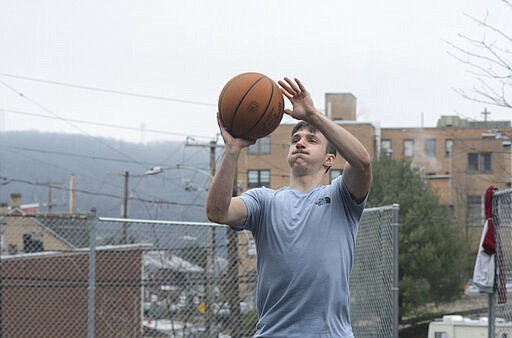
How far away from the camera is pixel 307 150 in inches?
159

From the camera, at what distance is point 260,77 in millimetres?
4043

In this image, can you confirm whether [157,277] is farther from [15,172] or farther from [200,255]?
[15,172]

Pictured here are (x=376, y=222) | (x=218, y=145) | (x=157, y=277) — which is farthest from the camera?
(x=218, y=145)

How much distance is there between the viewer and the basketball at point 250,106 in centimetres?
385

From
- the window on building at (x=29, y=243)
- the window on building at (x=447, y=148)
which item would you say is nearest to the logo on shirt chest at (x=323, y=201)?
the window on building at (x=29, y=243)

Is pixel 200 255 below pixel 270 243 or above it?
below

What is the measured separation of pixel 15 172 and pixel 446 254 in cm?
7427

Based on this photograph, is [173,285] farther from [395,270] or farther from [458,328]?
[458,328]

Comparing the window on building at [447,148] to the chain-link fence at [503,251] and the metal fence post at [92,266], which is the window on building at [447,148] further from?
the chain-link fence at [503,251]

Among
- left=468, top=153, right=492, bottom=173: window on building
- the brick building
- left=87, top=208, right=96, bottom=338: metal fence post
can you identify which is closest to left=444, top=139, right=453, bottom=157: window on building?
the brick building

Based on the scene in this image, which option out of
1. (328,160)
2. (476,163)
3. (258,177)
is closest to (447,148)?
(476,163)

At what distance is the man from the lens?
3.77 m

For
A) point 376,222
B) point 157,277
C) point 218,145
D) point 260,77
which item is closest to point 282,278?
point 260,77

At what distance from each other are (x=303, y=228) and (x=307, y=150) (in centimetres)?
41
